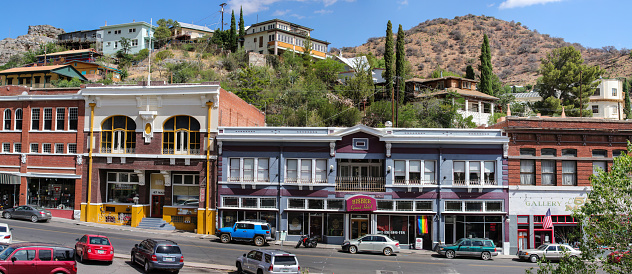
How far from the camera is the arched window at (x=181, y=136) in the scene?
4162cm

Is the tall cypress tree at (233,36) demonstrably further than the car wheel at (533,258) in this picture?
Yes

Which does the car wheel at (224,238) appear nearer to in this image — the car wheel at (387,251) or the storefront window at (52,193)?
the car wheel at (387,251)

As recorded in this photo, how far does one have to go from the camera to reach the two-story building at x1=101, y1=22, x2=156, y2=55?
402 ft

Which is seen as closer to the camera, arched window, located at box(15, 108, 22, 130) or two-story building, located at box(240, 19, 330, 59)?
arched window, located at box(15, 108, 22, 130)

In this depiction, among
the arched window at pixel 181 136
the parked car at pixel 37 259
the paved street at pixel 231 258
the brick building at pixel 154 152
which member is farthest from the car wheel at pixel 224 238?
the parked car at pixel 37 259

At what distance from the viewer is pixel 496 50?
17512cm

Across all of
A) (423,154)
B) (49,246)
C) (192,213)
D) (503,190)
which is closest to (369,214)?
(423,154)

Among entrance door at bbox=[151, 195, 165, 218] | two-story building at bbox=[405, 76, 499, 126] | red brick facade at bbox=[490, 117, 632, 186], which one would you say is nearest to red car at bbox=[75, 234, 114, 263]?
entrance door at bbox=[151, 195, 165, 218]

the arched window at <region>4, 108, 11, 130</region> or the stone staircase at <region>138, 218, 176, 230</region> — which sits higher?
the arched window at <region>4, 108, 11, 130</region>

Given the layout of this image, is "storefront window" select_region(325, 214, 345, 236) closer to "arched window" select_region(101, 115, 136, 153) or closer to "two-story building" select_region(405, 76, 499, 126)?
"arched window" select_region(101, 115, 136, 153)

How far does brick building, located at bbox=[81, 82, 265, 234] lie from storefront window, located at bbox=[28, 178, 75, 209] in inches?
76.4

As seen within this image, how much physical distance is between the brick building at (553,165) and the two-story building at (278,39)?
72.8 m

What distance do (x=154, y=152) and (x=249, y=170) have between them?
8.35m

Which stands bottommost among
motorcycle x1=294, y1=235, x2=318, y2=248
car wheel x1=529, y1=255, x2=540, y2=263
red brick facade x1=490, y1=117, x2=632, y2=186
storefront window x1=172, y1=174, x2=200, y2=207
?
car wheel x1=529, y1=255, x2=540, y2=263
